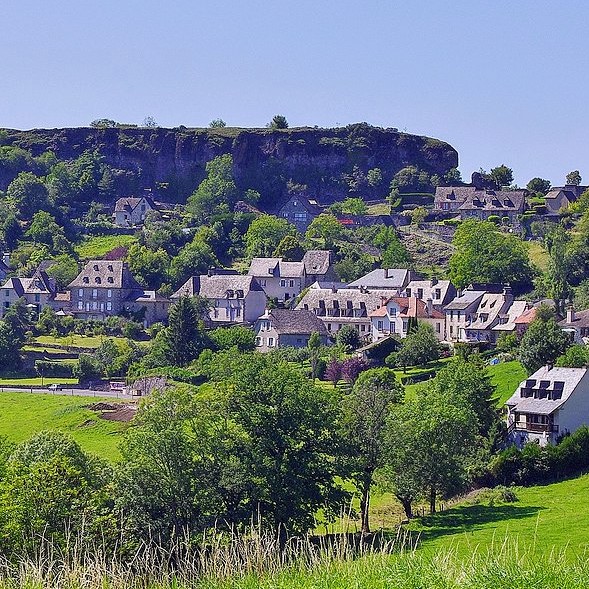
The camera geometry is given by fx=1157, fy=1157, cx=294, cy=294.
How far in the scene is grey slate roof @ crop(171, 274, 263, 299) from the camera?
9469 cm

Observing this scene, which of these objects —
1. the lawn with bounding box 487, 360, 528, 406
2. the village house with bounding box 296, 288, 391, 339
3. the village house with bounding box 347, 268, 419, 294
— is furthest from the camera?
the village house with bounding box 347, 268, 419, 294

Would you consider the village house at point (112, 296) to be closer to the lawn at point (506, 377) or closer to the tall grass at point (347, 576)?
the lawn at point (506, 377)

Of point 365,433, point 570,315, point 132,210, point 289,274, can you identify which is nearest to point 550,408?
point 365,433

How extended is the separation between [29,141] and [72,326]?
6696cm

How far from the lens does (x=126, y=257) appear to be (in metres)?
→ 108

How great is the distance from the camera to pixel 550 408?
168ft

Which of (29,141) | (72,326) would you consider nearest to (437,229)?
(72,326)

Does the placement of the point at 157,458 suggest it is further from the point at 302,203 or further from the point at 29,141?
the point at 29,141

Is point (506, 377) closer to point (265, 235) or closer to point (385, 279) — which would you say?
point (385, 279)

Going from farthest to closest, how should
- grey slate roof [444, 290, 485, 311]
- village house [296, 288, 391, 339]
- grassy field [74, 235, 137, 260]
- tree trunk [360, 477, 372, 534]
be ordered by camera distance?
grassy field [74, 235, 137, 260], village house [296, 288, 391, 339], grey slate roof [444, 290, 485, 311], tree trunk [360, 477, 372, 534]

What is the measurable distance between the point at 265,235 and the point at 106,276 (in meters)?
19.3

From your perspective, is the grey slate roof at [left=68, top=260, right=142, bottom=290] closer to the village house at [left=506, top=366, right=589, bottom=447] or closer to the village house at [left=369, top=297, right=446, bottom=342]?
the village house at [left=369, top=297, right=446, bottom=342]

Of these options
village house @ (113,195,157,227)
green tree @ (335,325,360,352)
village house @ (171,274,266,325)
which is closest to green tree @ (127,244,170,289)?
village house @ (171,274,266,325)

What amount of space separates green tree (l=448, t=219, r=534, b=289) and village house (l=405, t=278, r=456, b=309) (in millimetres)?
3038
